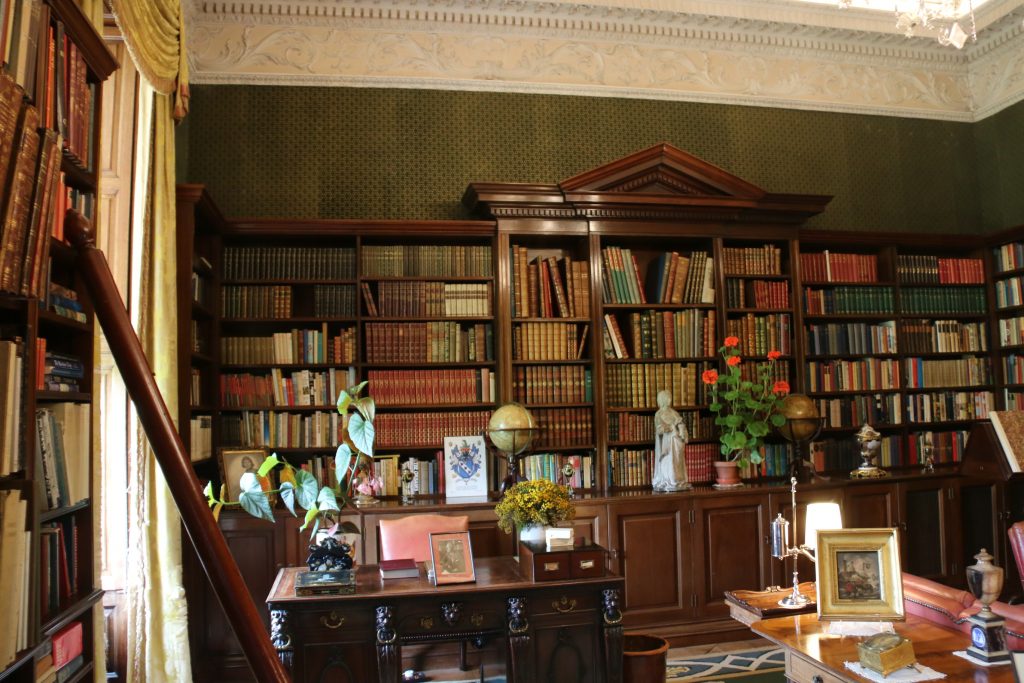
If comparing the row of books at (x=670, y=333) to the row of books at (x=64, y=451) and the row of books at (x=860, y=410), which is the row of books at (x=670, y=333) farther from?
the row of books at (x=64, y=451)

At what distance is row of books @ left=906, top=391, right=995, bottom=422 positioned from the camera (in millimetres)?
6078

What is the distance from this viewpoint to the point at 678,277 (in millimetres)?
5594

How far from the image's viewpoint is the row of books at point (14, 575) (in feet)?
5.41

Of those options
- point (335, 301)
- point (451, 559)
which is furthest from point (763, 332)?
point (451, 559)

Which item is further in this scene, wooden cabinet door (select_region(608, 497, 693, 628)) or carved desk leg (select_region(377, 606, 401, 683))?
wooden cabinet door (select_region(608, 497, 693, 628))

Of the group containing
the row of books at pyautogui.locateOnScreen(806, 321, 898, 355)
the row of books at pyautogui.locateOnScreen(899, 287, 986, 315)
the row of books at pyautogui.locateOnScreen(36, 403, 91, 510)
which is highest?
the row of books at pyautogui.locateOnScreen(899, 287, 986, 315)

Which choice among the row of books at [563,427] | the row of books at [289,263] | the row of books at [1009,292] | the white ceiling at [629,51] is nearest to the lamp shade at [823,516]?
the row of books at [563,427]

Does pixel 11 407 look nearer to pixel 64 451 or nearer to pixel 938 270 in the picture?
pixel 64 451

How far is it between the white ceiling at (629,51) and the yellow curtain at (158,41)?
1324mm

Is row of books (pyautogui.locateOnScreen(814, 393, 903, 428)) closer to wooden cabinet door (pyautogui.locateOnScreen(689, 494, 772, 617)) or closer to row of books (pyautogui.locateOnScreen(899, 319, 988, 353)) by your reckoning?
A: row of books (pyautogui.locateOnScreen(899, 319, 988, 353))

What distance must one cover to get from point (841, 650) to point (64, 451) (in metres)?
2.50

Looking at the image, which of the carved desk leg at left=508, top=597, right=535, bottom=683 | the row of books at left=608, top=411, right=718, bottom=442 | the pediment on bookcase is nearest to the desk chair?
the carved desk leg at left=508, top=597, right=535, bottom=683

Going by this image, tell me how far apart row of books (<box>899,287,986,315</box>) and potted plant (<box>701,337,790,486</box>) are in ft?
4.33

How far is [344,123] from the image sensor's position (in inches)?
221
